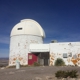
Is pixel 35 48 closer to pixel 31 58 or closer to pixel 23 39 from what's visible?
pixel 31 58

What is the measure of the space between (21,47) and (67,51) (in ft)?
22.5

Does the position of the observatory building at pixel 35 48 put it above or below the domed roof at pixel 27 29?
below

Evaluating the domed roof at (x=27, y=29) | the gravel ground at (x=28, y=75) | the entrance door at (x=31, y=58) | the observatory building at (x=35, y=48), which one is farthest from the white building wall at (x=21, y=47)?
the gravel ground at (x=28, y=75)

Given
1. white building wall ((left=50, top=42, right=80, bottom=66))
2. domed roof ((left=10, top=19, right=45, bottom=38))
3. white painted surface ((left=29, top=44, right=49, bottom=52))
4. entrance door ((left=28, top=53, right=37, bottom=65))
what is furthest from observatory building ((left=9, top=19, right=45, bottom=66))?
white building wall ((left=50, top=42, right=80, bottom=66))

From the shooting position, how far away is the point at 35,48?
893 inches

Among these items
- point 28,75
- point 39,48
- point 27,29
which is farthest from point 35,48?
point 28,75

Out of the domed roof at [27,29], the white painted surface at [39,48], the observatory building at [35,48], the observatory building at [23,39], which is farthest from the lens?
the domed roof at [27,29]

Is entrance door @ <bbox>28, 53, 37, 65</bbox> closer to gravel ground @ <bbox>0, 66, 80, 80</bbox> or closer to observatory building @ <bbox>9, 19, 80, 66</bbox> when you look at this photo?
observatory building @ <bbox>9, 19, 80, 66</bbox>

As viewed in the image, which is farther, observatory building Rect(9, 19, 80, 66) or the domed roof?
the domed roof

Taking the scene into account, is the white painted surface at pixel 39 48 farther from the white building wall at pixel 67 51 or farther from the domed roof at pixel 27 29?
the domed roof at pixel 27 29

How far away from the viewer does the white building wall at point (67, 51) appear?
20750 millimetres

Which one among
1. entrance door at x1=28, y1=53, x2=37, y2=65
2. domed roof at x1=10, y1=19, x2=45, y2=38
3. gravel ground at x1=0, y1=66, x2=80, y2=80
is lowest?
gravel ground at x1=0, y1=66, x2=80, y2=80

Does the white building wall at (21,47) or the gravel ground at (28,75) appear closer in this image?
the gravel ground at (28,75)

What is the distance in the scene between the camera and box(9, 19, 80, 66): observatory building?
68.7 feet
